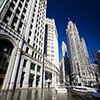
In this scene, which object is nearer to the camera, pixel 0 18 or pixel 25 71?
pixel 0 18

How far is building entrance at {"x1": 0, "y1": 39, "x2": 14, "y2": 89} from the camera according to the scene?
49.4 feet

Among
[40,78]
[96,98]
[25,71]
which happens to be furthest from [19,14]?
[96,98]

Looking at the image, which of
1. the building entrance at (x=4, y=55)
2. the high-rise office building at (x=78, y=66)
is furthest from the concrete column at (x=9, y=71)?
the high-rise office building at (x=78, y=66)

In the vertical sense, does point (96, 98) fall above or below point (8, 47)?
below

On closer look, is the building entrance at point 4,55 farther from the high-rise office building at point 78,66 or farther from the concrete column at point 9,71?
the high-rise office building at point 78,66

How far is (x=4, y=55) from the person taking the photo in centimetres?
1606

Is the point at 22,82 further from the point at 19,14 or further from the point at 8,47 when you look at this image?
the point at 19,14

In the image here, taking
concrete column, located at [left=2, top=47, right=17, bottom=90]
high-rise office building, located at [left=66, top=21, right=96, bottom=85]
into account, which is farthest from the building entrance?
high-rise office building, located at [left=66, top=21, right=96, bottom=85]

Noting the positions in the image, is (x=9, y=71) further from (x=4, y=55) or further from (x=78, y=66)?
(x=78, y=66)

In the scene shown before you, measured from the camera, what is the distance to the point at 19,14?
2362cm

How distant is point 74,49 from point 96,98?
88.0 metres

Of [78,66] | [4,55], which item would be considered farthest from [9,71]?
[78,66]

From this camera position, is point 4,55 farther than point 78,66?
No

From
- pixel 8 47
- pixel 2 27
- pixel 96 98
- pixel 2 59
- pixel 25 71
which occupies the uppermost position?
pixel 2 27
